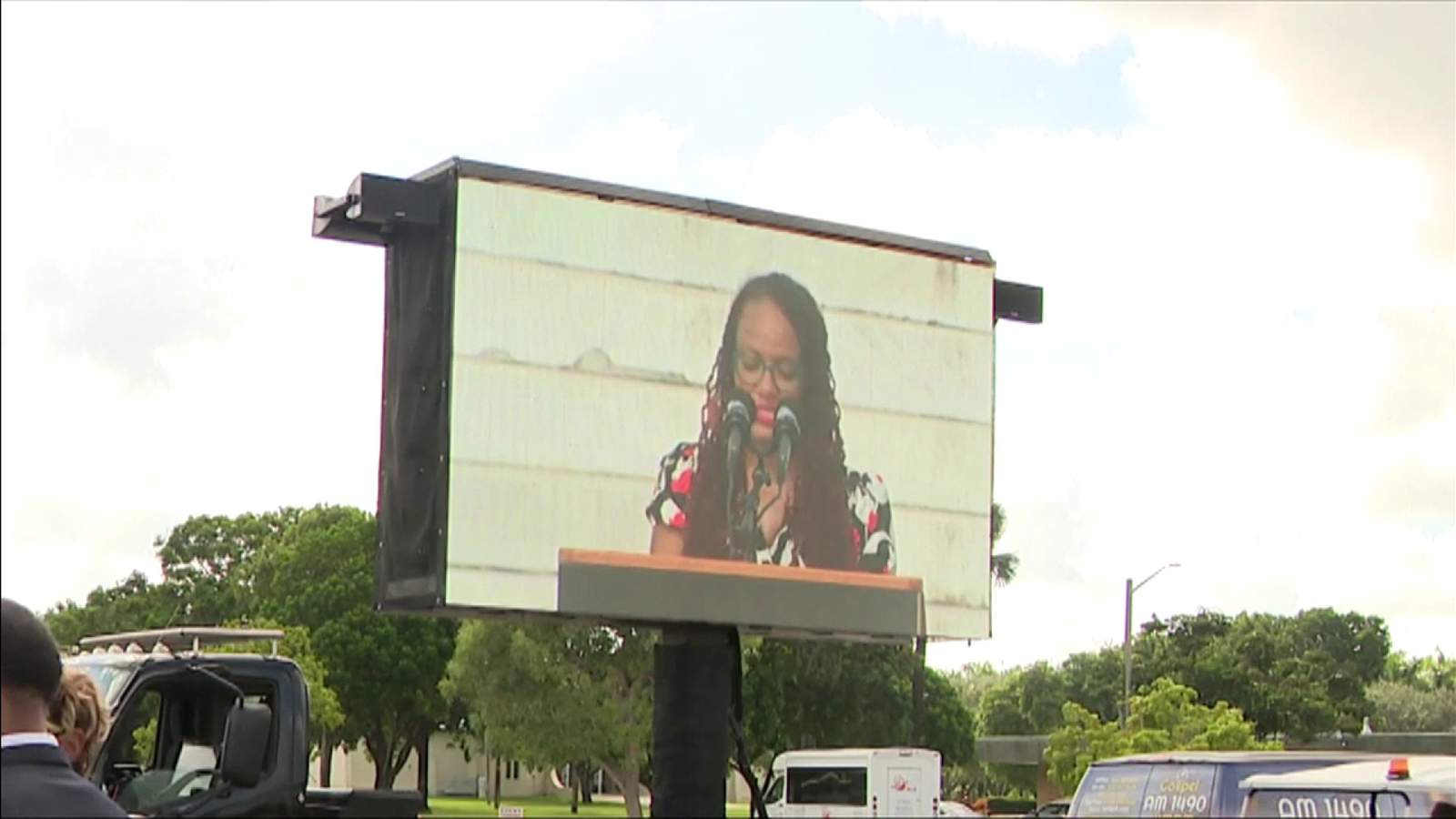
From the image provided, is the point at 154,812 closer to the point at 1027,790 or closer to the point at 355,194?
the point at 355,194

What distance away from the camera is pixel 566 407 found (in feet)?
37.0

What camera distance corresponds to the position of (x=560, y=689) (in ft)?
176

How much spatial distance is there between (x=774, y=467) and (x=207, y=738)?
3.80 meters

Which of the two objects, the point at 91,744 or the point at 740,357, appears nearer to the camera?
the point at 91,744

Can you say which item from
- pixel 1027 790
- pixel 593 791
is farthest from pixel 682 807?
pixel 593 791

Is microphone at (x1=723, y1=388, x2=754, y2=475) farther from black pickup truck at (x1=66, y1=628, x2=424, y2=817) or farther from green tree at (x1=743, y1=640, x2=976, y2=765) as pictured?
green tree at (x1=743, y1=640, x2=976, y2=765)

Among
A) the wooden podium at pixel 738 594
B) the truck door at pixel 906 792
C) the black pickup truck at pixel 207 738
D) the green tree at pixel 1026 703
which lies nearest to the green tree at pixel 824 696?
the truck door at pixel 906 792

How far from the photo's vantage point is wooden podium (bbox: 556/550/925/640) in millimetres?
11211

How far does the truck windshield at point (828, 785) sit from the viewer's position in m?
37.5

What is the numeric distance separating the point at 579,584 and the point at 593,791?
307 feet

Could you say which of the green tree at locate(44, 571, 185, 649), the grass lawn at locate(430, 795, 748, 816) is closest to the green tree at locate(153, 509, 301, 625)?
the green tree at locate(44, 571, 185, 649)

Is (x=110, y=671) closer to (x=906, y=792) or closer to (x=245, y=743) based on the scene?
(x=245, y=743)

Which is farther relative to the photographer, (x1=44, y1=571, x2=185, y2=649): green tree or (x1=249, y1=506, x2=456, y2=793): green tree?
(x1=44, y1=571, x2=185, y2=649): green tree

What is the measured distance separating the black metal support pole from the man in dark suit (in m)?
7.76
